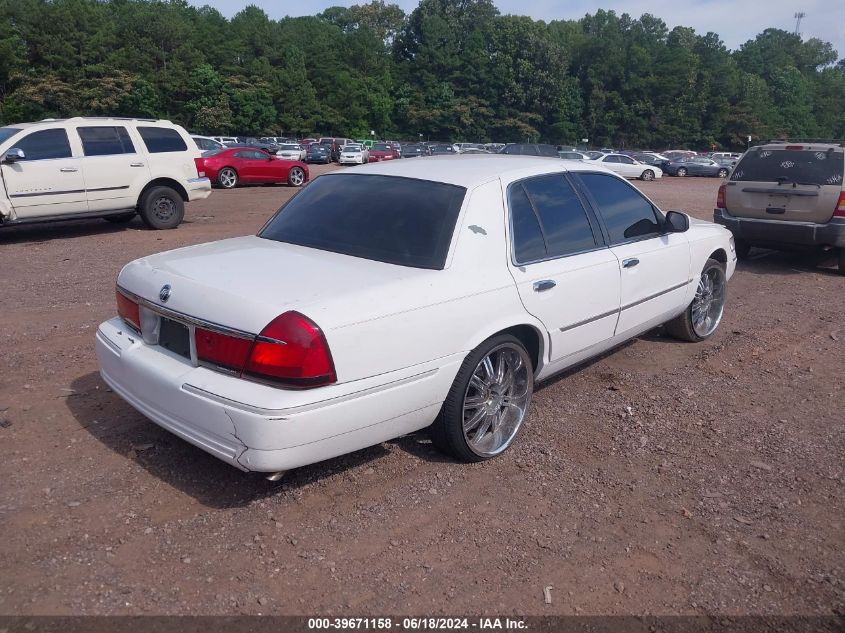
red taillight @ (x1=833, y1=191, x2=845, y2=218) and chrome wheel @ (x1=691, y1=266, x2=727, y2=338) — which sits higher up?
red taillight @ (x1=833, y1=191, x2=845, y2=218)

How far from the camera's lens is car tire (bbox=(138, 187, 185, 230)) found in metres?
12.1

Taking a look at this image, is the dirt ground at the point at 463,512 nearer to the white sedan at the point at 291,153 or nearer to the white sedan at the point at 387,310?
the white sedan at the point at 387,310

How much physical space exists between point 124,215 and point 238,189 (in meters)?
10.8

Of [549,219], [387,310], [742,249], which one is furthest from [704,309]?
[742,249]

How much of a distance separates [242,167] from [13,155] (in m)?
13.1

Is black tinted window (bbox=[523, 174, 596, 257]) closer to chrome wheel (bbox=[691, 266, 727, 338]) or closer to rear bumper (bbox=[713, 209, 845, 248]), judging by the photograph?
chrome wheel (bbox=[691, 266, 727, 338])

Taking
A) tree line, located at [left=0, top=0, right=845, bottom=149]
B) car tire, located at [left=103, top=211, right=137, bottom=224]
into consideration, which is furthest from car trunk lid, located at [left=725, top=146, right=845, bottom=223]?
tree line, located at [left=0, top=0, right=845, bottom=149]

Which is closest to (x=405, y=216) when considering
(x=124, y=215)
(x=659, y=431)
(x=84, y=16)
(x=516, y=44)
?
(x=659, y=431)

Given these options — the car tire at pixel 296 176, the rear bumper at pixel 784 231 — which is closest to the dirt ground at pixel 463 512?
the rear bumper at pixel 784 231

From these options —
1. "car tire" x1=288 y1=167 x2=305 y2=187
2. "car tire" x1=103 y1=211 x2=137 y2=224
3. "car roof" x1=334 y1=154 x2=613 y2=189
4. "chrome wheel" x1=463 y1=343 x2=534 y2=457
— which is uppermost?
"car roof" x1=334 y1=154 x2=613 y2=189

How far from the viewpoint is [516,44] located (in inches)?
3342

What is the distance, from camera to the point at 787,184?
9.48 m

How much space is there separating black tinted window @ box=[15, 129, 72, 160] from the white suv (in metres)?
0.01

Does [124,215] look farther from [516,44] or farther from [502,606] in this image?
[516,44]
